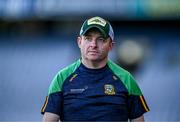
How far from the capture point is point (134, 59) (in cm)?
1012

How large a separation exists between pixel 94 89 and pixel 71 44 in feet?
20.4

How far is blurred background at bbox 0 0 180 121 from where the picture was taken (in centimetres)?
961

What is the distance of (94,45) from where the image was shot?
13.3 ft

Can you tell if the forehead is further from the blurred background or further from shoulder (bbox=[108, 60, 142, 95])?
the blurred background

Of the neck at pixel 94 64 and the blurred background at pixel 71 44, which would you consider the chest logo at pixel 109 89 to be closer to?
the neck at pixel 94 64

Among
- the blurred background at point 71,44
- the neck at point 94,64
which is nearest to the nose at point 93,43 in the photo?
the neck at point 94,64

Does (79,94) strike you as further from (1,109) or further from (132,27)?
(132,27)

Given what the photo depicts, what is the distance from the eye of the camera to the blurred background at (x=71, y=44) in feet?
31.5

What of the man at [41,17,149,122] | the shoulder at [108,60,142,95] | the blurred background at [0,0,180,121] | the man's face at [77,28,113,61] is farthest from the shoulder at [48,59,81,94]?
the blurred background at [0,0,180,121]

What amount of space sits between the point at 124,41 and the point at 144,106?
6.18 m

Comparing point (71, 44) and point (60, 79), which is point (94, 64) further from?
point (71, 44)

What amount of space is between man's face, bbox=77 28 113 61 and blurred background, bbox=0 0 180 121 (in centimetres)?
527

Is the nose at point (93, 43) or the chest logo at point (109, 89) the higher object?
the nose at point (93, 43)

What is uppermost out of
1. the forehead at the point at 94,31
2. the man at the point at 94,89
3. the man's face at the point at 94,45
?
the forehead at the point at 94,31
